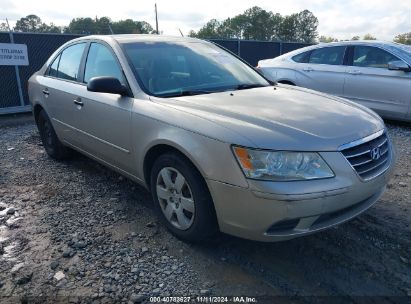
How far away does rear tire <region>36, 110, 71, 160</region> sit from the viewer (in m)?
5.21

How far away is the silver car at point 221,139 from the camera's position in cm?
250

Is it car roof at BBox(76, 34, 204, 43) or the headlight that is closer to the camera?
the headlight

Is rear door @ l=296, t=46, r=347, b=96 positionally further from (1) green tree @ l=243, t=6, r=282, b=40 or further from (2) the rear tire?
(1) green tree @ l=243, t=6, r=282, b=40

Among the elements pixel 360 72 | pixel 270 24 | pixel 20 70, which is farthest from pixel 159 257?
pixel 270 24

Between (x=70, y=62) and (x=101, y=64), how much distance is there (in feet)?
2.81

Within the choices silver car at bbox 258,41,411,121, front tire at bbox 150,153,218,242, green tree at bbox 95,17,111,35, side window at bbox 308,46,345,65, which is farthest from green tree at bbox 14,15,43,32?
front tire at bbox 150,153,218,242

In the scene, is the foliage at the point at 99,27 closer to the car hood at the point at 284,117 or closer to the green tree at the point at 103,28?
the green tree at the point at 103,28

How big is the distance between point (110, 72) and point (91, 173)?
1.59 metres

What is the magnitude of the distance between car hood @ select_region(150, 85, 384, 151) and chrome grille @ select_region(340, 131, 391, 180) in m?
0.05

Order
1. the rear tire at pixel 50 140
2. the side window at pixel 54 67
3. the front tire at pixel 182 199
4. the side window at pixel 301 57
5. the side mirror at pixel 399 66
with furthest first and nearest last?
the side window at pixel 301 57, the side mirror at pixel 399 66, the rear tire at pixel 50 140, the side window at pixel 54 67, the front tire at pixel 182 199

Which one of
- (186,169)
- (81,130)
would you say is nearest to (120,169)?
(81,130)

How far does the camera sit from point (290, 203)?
2424mm

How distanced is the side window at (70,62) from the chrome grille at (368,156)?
310 centimetres

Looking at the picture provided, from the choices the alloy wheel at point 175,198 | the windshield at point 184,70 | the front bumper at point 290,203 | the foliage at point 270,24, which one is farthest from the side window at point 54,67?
the foliage at point 270,24
